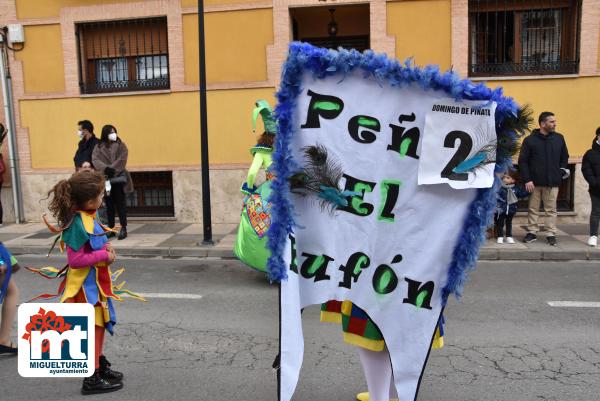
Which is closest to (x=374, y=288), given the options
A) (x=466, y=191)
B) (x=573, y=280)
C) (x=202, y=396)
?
(x=466, y=191)

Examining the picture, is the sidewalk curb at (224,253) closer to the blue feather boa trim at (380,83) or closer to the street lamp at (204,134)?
the street lamp at (204,134)

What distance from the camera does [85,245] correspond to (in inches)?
134

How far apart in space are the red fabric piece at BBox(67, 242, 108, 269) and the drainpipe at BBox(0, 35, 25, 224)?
352 inches

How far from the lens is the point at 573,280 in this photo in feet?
21.3

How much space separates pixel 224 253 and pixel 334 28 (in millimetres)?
5539

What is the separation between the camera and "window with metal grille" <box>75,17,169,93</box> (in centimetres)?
1098

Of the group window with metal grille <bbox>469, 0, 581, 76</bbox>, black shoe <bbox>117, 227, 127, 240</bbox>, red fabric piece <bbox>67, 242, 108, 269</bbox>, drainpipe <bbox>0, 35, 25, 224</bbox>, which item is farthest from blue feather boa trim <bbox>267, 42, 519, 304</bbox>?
drainpipe <bbox>0, 35, 25, 224</bbox>

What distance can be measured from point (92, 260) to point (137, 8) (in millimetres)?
8604

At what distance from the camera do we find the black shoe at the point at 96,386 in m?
3.63

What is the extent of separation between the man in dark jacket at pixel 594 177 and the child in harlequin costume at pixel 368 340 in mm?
6038

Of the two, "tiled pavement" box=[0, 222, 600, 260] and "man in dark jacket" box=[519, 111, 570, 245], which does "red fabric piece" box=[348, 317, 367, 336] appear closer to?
"tiled pavement" box=[0, 222, 600, 260]


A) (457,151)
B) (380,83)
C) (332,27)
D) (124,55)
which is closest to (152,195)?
(124,55)

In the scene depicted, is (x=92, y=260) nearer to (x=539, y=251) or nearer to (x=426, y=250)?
(x=426, y=250)

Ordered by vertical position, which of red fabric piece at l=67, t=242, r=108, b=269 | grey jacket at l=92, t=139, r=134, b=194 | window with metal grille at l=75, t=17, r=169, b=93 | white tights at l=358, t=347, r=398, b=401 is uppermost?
window with metal grille at l=75, t=17, r=169, b=93
